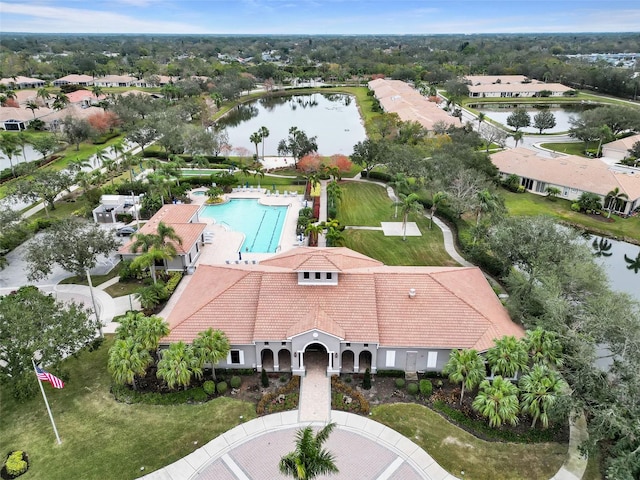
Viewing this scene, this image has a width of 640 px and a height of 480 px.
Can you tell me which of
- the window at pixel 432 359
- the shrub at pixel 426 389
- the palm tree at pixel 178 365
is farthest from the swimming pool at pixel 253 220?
the shrub at pixel 426 389

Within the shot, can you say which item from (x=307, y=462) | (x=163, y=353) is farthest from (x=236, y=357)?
(x=307, y=462)

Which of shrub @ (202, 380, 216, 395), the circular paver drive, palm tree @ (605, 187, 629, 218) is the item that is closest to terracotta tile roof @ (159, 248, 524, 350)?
shrub @ (202, 380, 216, 395)

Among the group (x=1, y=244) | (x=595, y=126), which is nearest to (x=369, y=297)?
(x=1, y=244)

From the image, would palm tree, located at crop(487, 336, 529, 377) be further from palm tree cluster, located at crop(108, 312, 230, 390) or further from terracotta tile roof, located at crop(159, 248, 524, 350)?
palm tree cluster, located at crop(108, 312, 230, 390)

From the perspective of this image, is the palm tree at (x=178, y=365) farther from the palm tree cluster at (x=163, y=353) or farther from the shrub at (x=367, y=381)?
the shrub at (x=367, y=381)

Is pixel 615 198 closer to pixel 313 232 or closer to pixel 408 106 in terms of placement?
pixel 313 232

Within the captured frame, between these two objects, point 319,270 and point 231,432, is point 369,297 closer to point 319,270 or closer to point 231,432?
point 319,270

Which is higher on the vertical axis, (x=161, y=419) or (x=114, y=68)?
(x=114, y=68)
